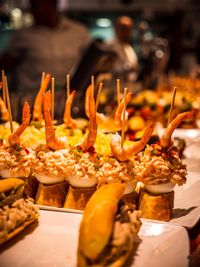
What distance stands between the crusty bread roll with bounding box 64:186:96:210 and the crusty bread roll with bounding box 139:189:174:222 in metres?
0.26

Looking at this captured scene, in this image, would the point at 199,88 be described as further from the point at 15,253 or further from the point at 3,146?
the point at 15,253

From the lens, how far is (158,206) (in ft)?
6.10

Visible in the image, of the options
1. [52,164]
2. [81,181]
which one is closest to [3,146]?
[52,164]

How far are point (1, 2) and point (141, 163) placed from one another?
713 cm

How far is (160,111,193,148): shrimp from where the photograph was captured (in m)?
1.76

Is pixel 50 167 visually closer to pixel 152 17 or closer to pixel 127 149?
pixel 127 149

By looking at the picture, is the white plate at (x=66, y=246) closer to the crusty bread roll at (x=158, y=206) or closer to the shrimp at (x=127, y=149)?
the crusty bread roll at (x=158, y=206)

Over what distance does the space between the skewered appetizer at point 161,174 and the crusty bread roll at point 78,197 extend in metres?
0.26

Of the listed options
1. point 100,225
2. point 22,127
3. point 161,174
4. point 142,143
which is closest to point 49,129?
point 22,127

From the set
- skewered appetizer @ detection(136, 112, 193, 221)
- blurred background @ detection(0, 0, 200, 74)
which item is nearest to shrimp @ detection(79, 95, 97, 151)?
skewered appetizer @ detection(136, 112, 193, 221)

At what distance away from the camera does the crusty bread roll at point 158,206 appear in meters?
1.86

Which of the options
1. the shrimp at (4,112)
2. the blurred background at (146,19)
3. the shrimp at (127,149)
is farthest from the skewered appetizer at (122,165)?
the blurred background at (146,19)

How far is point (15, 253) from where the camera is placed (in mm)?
1509

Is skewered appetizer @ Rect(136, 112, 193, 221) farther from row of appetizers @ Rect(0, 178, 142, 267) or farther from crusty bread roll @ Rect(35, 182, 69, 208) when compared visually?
crusty bread roll @ Rect(35, 182, 69, 208)
